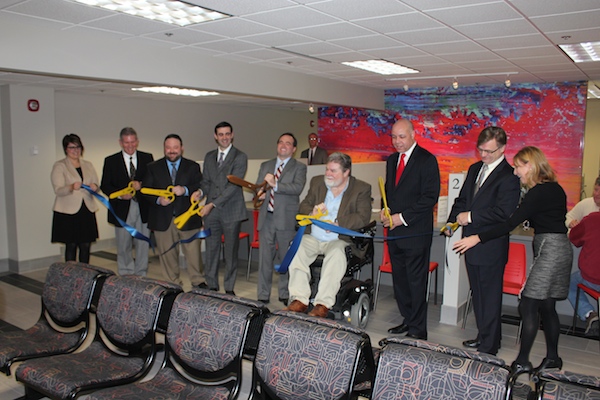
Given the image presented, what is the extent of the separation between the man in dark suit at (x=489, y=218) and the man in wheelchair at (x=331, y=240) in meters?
0.94

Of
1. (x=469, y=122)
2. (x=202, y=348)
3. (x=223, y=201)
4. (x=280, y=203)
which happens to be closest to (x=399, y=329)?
(x=280, y=203)

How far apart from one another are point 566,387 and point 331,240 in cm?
289

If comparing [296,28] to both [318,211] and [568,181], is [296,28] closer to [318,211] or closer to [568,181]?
[318,211]

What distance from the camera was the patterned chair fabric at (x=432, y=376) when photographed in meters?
1.83

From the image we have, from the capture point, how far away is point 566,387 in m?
1.75

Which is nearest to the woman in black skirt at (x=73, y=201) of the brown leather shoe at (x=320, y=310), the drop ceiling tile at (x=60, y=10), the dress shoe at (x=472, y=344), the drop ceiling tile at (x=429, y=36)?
the drop ceiling tile at (x=60, y=10)

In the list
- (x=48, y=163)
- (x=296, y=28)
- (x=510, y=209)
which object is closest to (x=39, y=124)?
(x=48, y=163)

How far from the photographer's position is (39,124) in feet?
23.9

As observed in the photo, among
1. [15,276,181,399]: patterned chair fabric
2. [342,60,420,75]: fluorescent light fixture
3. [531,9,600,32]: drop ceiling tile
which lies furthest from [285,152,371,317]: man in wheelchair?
[342,60,420,75]: fluorescent light fixture

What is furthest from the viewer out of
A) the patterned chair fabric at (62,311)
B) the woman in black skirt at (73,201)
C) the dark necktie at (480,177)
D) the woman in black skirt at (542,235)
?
the woman in black skirt at (73,201)

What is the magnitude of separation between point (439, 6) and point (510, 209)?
5.52 feet

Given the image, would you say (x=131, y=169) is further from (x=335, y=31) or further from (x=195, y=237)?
(x=335, y=31)

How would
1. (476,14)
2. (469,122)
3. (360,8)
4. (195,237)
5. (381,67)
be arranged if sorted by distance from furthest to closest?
(469,122)
(381,67)
(195,237)
(476,14)
(360,8)

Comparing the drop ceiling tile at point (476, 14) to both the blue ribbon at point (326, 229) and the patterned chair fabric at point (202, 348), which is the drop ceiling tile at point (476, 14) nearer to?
the blue ribbon at point (326, 229)
